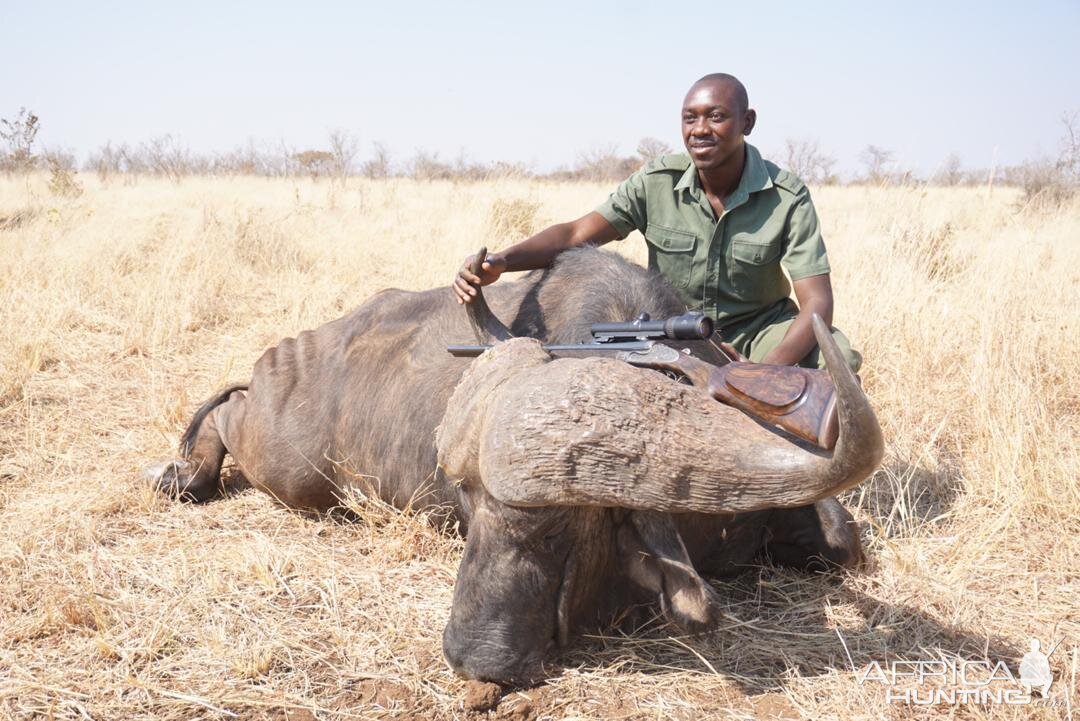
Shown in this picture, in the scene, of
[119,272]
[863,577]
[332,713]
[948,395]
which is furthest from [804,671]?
[119,272]

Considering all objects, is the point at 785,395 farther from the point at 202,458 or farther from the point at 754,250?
the point at 202,458

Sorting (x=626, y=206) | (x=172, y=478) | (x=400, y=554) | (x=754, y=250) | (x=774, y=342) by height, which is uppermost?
(x=626, y=206)

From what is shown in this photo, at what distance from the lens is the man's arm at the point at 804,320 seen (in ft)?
12.4

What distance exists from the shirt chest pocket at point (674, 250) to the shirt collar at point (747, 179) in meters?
0.24

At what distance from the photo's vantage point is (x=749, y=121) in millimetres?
4621

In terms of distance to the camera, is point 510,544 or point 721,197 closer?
point 510,544

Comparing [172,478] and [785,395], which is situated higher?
[785,395]

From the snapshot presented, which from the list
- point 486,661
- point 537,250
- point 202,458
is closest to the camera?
point 486,661

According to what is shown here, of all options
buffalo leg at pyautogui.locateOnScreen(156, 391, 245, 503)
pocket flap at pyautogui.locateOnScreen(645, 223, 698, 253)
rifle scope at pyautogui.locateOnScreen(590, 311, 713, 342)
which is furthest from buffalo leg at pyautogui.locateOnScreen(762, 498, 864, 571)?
buffalo leg at pyautogui.locateOnScreen(156, 391, 245, 503)

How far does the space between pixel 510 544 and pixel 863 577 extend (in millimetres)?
1819

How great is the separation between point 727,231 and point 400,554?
7.56ft

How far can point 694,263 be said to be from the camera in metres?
4.72

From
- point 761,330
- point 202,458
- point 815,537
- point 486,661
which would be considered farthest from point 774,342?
point 202,458

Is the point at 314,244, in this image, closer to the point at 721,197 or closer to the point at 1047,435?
the point at 721,197
